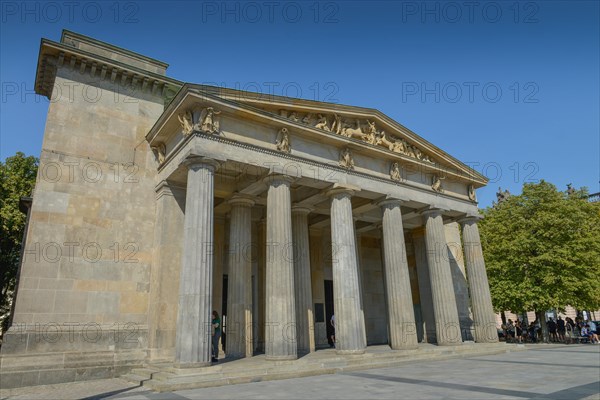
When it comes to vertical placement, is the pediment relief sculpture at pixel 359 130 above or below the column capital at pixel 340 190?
above

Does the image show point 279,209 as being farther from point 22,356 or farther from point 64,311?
point 22,356

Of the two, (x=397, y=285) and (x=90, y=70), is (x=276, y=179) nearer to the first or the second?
(x=397, y=285)

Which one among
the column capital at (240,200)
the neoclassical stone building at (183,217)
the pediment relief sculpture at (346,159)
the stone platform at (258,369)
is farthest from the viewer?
the pediment relief sculpture at (346,159)

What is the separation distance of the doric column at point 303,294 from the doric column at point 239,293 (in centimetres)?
285

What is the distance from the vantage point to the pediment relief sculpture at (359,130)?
20188mm

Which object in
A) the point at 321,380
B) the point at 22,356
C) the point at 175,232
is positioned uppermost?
the point at 175,232

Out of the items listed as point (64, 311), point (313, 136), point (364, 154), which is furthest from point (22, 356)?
point (364, 154)

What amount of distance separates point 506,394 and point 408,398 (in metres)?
2.57

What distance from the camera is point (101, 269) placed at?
17422 millimetres

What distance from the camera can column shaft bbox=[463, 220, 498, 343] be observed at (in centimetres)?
2503

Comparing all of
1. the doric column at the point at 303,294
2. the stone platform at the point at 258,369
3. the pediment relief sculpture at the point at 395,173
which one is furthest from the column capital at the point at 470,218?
the doric column at the point at 303,294

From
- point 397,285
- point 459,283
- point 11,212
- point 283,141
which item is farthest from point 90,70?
point 459,283

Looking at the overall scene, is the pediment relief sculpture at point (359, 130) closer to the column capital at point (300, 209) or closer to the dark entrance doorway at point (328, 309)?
the column capital at point (300, 209)

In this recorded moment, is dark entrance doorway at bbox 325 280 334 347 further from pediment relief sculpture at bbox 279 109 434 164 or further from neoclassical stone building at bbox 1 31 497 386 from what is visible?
pediment relief sculpture at bbox 279 109 434 164
